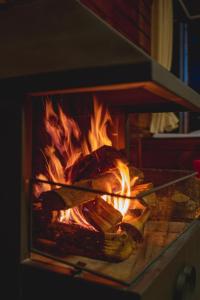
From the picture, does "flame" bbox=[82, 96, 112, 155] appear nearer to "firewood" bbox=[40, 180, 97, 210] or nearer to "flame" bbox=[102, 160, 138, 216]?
"flame" bbox=[102, 160, 138, 216]

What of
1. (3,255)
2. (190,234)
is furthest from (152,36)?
(3,255)

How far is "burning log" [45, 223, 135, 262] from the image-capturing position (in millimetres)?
1016

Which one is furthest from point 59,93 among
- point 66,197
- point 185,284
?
point 185,284

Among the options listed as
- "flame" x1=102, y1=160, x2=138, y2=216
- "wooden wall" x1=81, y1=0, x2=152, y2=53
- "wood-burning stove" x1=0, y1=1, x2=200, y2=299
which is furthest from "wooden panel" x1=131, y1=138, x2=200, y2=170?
"wood-burning stove" x1=0, y1=1, x2=200, y2=299

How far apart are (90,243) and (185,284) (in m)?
0.38

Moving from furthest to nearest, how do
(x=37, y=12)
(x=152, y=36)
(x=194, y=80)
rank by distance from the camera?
(x=194, y=80) < (x=152, y=36) < (x=37, y=12)

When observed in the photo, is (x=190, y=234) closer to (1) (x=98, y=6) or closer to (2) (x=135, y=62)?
(2) (x=135, y=62)

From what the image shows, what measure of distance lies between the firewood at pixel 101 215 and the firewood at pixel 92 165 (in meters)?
0.15

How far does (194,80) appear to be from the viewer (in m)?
4.01

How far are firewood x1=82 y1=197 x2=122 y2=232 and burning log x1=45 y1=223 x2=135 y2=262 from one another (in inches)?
1.2

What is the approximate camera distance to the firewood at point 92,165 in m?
1.27

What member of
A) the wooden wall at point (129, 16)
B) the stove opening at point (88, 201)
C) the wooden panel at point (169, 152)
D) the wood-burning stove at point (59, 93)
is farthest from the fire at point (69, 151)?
the wooden panel at point (169, 152)

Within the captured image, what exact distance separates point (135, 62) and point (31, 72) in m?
0.28

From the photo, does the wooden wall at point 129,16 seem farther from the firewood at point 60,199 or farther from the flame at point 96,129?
the firewood at point 60,199
